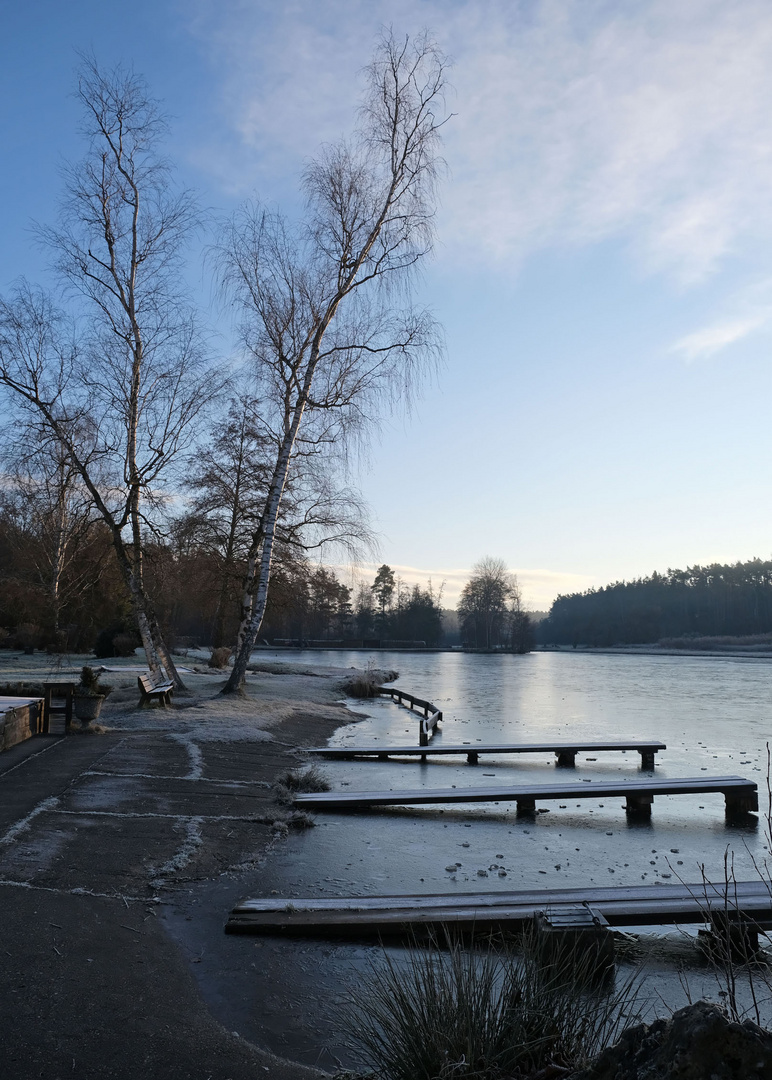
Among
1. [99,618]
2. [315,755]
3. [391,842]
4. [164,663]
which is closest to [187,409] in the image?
[164,663]

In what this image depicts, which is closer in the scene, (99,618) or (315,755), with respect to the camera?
(315,755)

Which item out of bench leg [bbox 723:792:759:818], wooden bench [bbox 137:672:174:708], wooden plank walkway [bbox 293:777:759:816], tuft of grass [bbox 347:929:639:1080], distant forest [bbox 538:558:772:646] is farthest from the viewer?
distant forest [bbox 538:558:772:646]

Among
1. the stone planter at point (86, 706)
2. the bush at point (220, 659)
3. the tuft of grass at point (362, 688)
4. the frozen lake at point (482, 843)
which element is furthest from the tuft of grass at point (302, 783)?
the bush at point (220, 659)

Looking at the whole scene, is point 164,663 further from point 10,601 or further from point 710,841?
point 10,601

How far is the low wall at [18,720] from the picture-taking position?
1052cm

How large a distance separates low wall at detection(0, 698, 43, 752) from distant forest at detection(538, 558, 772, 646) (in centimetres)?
11949

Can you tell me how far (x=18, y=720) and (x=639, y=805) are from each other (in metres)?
8.40

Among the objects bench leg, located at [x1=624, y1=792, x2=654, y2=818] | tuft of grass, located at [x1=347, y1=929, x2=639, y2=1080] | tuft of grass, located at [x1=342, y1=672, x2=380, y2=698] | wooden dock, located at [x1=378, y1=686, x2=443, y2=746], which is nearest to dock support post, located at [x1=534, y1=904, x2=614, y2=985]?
tuft of grass, located at [x1=347, y1=929, x2=639, y2=1080]

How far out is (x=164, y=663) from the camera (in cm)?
1814

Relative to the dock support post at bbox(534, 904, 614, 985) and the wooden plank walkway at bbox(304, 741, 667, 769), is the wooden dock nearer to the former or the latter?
the wooden plank walkway at bbox(304, 741, 667, 769)

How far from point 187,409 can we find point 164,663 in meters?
5.78

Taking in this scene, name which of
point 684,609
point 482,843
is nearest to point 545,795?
point 482,843

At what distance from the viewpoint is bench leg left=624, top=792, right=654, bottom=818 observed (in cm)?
952

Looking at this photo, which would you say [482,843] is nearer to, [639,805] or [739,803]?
[639,805]
